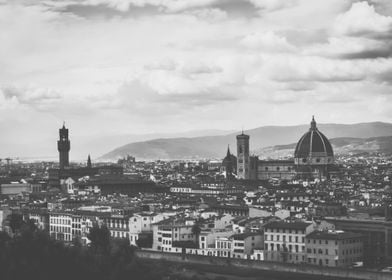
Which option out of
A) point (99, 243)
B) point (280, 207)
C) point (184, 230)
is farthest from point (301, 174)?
point (99, 243)

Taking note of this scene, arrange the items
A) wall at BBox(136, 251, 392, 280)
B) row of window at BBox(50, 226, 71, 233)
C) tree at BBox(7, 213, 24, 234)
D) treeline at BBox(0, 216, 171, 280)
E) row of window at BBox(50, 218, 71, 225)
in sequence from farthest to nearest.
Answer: row of window at BBox(50, 218, 71, 225) → row of window at BBox(50, 226, 71, 233) → tree at BBox(7, 213, 24, 234) → wall at BBox(136, 251, 392, 280) → treeline at BBox(0, 216, 171, 280)

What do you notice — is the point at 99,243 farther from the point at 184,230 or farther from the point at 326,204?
the point at 326,204

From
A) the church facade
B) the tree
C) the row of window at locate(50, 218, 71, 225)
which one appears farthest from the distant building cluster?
the church facade

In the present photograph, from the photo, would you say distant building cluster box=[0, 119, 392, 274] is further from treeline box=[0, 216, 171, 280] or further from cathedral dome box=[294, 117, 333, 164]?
cathedral dome box=[294, 117, 333, 164]

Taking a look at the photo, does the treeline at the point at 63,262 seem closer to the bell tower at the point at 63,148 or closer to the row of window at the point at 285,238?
the row of window at the point at 285,238

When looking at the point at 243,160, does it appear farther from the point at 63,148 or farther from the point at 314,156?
the point at 63,148

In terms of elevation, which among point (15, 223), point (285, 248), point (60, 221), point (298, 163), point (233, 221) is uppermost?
point (298, 163)

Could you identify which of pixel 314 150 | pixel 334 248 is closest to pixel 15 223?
pixel 334 248
